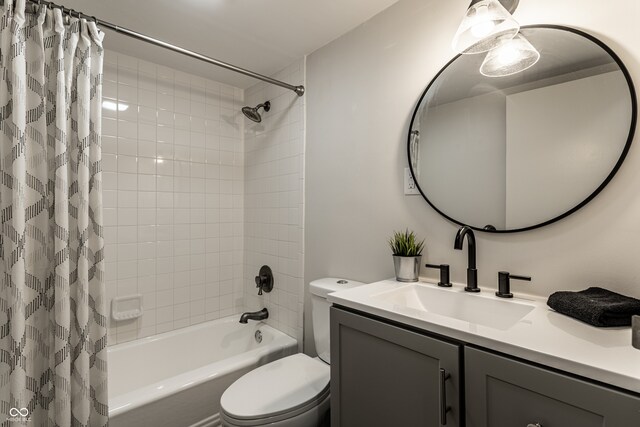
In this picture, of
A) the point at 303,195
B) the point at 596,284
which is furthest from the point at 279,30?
the point at 596,284

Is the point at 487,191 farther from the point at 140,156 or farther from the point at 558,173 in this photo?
the point at 140,156

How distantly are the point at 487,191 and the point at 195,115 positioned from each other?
2077mm

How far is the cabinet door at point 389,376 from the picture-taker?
2.56 ft

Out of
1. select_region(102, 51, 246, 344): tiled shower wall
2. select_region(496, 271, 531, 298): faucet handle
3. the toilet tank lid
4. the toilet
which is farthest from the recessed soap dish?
select_region(496, 271, 531, 298): faucet handle

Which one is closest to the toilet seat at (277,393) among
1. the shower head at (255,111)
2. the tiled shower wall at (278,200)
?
the tiled shower wall at (278,200)

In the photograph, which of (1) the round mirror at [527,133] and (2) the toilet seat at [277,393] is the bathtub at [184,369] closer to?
(2) the toilet seat at [277,393]

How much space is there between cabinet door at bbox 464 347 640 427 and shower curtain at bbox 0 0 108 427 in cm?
140

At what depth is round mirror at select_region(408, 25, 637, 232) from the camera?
0.94m

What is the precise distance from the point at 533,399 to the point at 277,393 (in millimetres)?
1018

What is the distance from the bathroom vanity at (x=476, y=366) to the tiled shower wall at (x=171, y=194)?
1.60 metres

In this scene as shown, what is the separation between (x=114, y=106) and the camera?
199cm

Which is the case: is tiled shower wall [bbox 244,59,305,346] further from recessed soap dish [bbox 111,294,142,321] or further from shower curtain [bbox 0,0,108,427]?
shower curtain [bbox 0,0,108,427]

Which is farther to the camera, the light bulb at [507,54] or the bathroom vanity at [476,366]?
the light bulb at [507,54]

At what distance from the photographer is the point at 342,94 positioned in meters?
1.75
